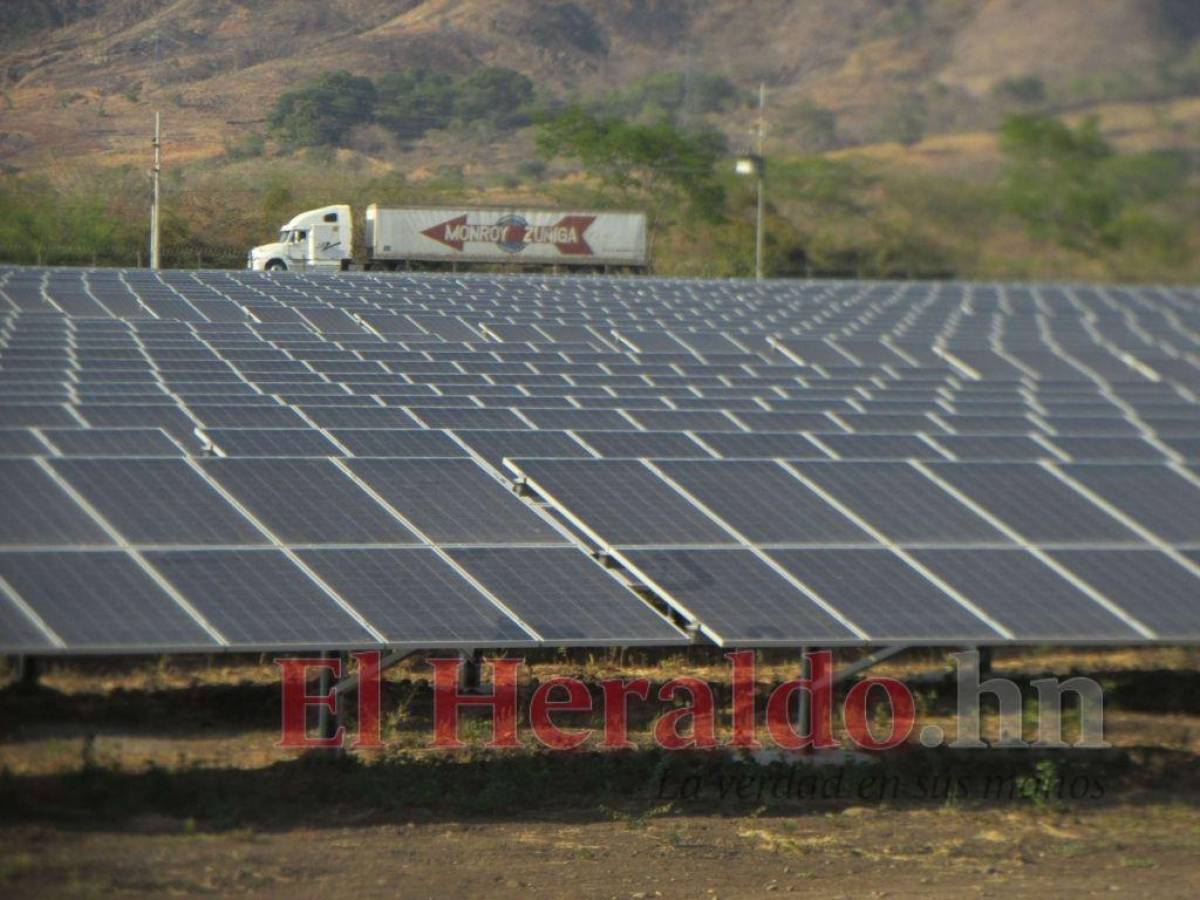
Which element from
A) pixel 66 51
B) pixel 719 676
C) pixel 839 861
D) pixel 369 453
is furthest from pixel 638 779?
pixel 66 51

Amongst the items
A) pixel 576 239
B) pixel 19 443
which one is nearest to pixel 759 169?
pixel 19 443

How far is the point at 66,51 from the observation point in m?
6.98

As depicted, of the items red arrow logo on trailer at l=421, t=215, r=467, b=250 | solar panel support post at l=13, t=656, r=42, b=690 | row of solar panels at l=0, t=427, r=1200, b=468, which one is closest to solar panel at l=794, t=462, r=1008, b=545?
row of solar panels at l=0, t=427, r=1200, b=468

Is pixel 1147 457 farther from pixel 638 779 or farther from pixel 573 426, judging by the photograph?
pixel 638 779

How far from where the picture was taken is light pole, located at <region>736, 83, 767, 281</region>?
28.5 feet

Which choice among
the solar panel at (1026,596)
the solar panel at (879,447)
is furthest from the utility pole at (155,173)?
the solar panel at (879,447)

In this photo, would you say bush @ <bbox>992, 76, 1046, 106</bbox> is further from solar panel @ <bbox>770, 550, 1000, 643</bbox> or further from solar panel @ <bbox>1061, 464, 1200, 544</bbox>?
solar panel @ <bbox>1061, 464, 1200, 544</bbox>

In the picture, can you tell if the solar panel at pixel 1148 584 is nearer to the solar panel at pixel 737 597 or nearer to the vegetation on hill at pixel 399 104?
the solar panel at pixel 737 597

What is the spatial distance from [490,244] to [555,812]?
3862 cm

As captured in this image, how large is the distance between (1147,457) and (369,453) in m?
8.45

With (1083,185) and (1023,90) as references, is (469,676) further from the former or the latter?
(1023,90)

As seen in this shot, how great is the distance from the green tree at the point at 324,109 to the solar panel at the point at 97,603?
3.45 m

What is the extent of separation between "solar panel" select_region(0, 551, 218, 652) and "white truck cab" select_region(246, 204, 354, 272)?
3778 mm

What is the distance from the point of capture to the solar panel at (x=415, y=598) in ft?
36.2
